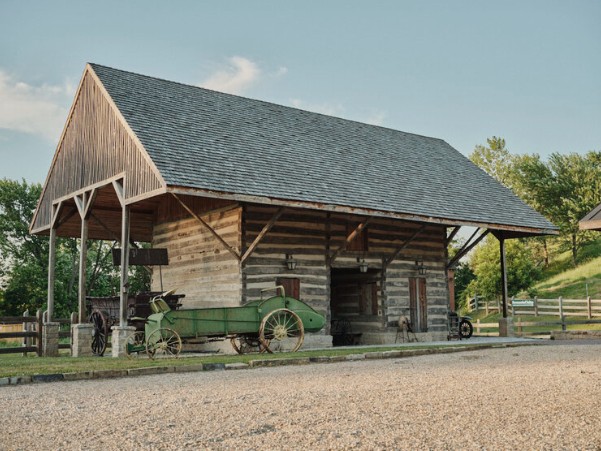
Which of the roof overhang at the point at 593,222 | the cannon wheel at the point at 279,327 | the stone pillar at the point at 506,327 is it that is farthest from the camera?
the stone pillar at the point at 506,327

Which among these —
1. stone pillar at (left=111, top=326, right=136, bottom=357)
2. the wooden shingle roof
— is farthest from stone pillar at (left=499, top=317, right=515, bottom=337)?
stone pillar at (left=111, top=326, right=136, bottom=357)

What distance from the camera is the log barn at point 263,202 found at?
16.5 metres

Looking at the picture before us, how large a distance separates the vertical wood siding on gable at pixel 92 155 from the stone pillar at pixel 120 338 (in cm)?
315

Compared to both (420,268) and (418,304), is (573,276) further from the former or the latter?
(418,304)

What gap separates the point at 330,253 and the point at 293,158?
9.40ft

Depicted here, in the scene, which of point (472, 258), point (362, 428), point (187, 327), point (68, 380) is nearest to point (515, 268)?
point (472, 258)

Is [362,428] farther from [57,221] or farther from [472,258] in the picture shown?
[472,258]

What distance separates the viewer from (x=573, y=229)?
2052 inches

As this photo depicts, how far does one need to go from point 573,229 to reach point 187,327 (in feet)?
146

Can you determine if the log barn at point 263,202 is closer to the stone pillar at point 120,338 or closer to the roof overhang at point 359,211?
the roof overhang at point 359,211

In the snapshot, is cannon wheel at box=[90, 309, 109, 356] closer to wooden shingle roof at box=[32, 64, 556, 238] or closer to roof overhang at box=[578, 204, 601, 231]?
wooden shingle roof at box=[32, 64, 556, 238]

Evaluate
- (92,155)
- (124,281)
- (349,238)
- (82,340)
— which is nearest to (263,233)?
(349,238)

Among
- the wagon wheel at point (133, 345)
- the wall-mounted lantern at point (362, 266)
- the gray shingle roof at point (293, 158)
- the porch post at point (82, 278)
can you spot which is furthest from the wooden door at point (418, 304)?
the porch post at point (82, 278)

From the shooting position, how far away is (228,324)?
1461 cm
